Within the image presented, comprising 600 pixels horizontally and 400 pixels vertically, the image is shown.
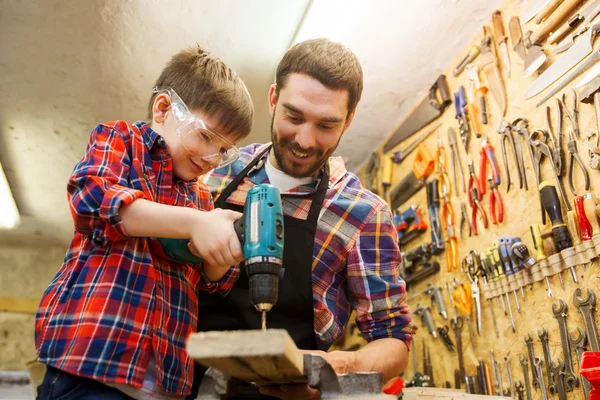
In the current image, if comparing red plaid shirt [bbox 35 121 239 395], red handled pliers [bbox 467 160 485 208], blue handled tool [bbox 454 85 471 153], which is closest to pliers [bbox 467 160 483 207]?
red handled pliers [bbox 467 160 485 208]

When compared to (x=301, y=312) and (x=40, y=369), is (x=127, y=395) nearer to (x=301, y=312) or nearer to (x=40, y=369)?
(x=301, y=312)

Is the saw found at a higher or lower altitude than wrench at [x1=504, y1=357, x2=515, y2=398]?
higher

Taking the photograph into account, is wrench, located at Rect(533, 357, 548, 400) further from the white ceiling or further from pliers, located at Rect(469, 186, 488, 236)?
the white ceiling

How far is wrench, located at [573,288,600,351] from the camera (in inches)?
71.5

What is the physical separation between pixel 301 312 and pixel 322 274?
0.57 feet

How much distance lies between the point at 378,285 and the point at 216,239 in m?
0.81

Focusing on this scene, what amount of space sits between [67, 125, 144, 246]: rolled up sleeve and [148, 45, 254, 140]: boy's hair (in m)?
0.36

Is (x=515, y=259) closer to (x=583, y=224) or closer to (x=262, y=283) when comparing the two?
(x=583, y=224)

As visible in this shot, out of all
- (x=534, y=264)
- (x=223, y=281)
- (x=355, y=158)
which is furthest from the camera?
(x=355, y=158)

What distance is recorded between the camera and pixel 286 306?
5.35 ft

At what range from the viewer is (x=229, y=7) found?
8.86 ft

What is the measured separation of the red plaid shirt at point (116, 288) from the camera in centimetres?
105

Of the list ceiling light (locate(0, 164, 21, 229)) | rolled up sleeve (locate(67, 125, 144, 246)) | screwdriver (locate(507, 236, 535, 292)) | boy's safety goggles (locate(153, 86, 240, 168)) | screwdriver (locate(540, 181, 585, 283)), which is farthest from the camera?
ceiling light (locate(0, 164, 21, 229))

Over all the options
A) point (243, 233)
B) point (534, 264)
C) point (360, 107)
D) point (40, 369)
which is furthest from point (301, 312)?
point (40, 369)
